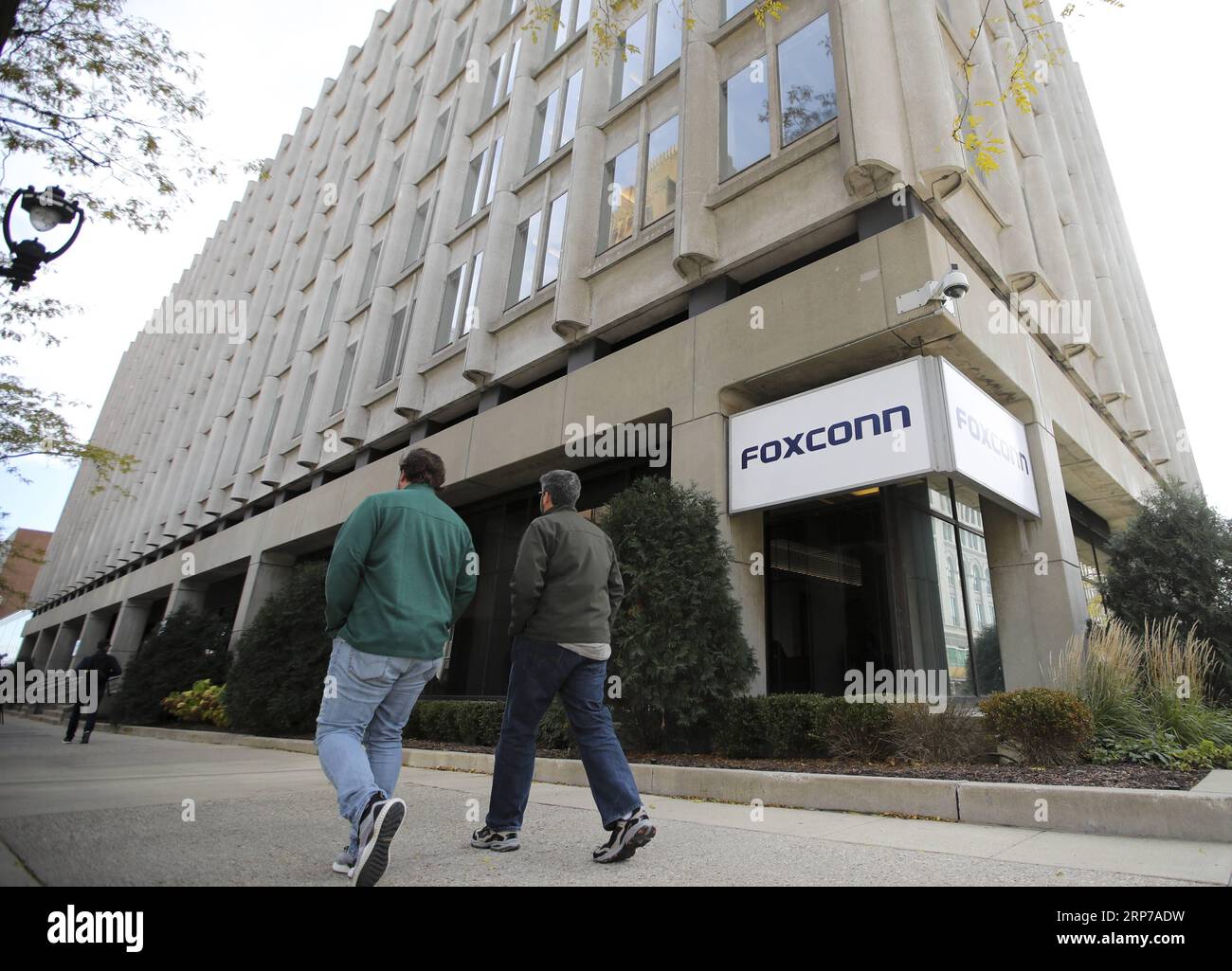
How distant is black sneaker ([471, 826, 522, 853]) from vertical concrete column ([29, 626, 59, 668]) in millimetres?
54102

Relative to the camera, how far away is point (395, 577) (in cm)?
322

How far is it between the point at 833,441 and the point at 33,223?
984 cm

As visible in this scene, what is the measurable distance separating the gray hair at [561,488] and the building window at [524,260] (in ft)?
38.7

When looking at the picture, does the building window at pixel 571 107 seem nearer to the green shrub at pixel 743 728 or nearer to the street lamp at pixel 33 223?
the street lamp at pixel 33 223

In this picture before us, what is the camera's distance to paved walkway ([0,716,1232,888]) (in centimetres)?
288

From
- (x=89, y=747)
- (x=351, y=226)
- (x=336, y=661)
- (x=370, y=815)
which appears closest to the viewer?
(x=370, y=815)

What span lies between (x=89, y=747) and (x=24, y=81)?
10.0 m

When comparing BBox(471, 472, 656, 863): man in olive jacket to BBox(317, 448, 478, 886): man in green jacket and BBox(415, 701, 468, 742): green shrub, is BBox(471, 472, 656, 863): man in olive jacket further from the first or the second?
BBox(415, 701, 468, 742): green shrub

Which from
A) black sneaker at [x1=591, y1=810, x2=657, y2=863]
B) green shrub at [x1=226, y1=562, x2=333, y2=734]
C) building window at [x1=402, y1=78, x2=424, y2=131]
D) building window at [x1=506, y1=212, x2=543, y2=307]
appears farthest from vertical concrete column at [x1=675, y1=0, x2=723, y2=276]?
building window at [x1=402, y1=78, x2=424, y2=131]

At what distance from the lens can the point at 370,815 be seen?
268 centimetres

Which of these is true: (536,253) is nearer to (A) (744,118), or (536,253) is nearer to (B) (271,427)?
(A) (744,118)

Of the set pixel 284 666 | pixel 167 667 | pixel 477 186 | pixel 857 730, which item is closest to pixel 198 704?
pixel 167 667
